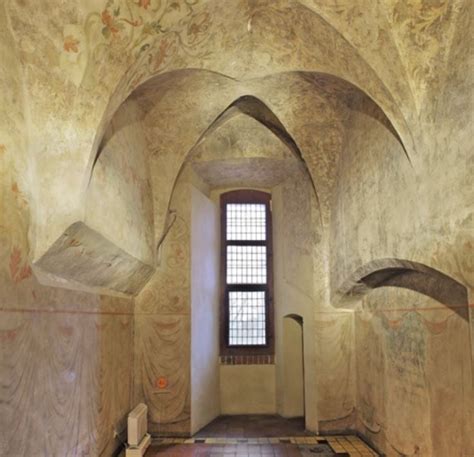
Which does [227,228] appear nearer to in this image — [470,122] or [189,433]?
[189,433]

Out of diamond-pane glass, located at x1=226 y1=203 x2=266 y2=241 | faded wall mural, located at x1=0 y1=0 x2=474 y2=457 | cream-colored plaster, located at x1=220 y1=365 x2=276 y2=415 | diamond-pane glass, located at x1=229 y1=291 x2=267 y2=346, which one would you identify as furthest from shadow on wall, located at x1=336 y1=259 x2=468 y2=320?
diamond-pane glass, located at x1=226 y1=203 x2=266 y2=241

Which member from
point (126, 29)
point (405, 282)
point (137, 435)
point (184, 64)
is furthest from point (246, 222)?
point (126, 29)

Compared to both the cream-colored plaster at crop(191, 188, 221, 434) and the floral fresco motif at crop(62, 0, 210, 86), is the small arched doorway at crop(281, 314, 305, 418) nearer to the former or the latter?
the cream-colored plaster at crop(191, 188, 221, 434)

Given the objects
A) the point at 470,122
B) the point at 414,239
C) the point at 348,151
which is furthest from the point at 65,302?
the point at 348,151

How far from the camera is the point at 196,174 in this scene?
1116 centimetres

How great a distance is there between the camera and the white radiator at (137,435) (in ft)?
26.5

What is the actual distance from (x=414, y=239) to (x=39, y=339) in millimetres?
4326

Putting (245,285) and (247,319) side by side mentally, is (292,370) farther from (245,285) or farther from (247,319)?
(245,285)

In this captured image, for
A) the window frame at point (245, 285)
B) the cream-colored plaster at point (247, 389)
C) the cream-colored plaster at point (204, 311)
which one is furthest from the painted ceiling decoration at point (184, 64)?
the cream-colored plaster at point (247, 389)

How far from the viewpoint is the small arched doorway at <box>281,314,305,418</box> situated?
37.8ft

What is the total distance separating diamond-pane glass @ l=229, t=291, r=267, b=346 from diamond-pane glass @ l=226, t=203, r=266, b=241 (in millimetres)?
1403

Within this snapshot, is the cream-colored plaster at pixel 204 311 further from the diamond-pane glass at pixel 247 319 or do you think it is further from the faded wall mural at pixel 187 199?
the diamond-pane glass at pixel 247 319

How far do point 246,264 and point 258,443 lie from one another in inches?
182

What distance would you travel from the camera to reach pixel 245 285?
497 inches
